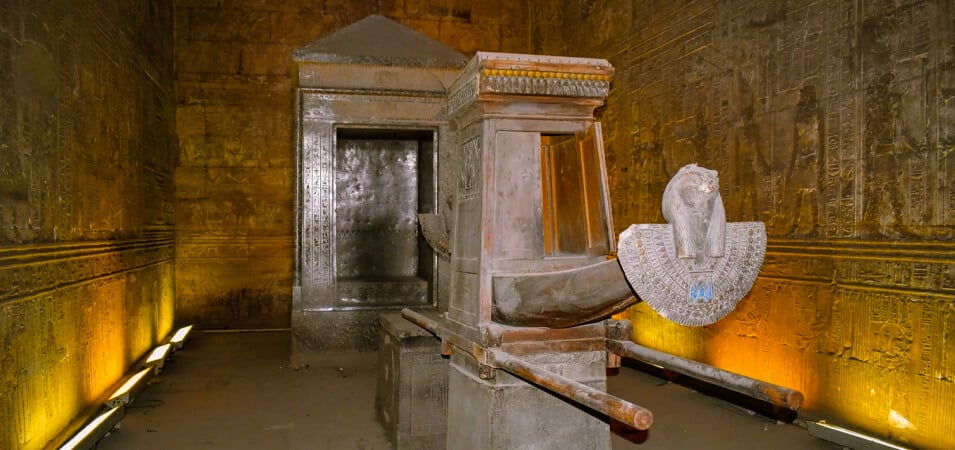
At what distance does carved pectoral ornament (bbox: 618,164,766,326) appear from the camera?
2297 millimetres

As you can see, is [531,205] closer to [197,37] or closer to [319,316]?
[319,316]

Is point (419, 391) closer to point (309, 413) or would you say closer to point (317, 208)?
point (309, 413)

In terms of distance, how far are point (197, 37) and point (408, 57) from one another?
15.3 feet

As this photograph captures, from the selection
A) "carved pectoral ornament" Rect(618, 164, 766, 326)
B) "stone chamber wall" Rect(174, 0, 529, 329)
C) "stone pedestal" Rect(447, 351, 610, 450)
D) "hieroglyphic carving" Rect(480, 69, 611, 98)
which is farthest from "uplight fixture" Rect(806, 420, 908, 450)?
"stone chamber wall" Rect(174, 0, 529, 329)

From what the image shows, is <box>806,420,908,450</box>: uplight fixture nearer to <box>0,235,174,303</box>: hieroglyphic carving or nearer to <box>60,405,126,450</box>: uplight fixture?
<box>60,405,126,450</box>: uplight fixture

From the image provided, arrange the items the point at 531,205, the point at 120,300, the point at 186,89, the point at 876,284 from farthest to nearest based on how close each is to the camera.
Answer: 1. the point at 186,89
2. the point at 120,300
3. the point at 876,284
4. the point at 531,205

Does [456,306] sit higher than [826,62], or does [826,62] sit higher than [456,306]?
[826,62]

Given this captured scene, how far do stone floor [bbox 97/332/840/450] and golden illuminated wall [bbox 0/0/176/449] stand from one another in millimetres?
566

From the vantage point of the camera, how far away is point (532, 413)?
3.27m

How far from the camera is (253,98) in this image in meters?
10.1

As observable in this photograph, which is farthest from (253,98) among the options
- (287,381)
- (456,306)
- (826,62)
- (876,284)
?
(876,284)

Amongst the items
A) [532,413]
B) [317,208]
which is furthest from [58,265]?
[532,413]

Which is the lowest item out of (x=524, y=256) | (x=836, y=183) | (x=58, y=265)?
(x=58, y=265)

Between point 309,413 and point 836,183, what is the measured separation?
4.56 meters
